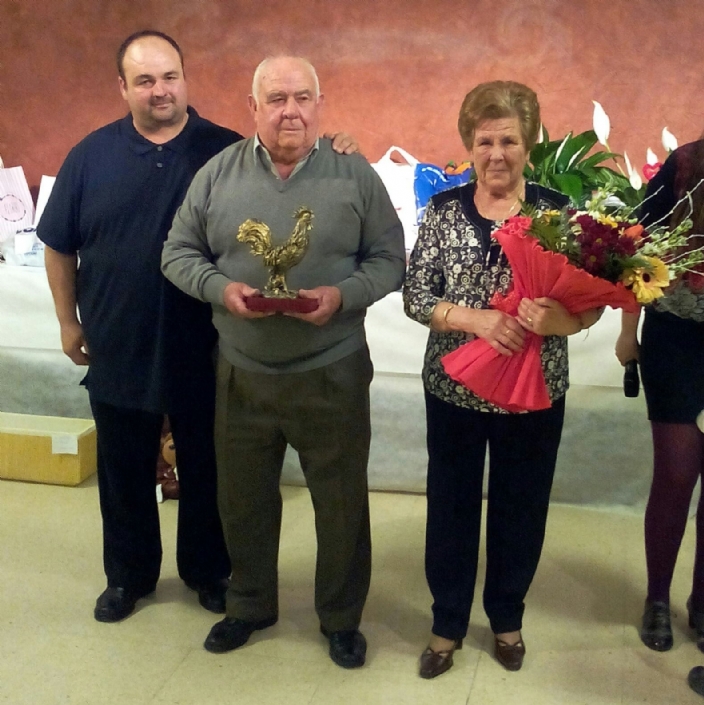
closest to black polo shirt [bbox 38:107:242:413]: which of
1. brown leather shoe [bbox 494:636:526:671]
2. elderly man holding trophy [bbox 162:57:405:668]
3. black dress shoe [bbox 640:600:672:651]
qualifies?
elderly man holding trophy [bbox 162:57:405:668]

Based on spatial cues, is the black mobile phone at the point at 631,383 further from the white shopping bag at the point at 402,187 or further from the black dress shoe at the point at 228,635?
the white shopping bag at the point at 402,187

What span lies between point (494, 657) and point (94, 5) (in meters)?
3.06

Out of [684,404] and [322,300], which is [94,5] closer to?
[322,300]

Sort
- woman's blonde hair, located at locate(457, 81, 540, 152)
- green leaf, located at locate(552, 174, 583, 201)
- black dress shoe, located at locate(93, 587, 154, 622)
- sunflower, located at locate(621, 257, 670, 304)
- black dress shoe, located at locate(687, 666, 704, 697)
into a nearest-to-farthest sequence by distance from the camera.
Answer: sunflower, located at locate(621, 257, 670, 304) < woman's blonde hair, located at locate(457, 81, 540, 152) < black dress shoe, located at locate(687, 666, 704, 697) < black dress shoe, located at locate(93, 587, 154, 622) < green leaf, located at locate(552, 174, 583, 201)

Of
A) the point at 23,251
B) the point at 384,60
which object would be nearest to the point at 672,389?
the point at 384,60

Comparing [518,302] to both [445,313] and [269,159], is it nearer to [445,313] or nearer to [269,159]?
[445,313]

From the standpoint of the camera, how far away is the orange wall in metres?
3.12

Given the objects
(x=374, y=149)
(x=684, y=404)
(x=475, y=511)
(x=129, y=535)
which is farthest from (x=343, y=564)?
(x=374, y=149)

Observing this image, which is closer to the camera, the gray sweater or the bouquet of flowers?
the bouquet of flowers

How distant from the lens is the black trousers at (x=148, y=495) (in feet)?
6.83

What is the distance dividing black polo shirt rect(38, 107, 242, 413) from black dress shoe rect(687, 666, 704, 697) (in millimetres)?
1339

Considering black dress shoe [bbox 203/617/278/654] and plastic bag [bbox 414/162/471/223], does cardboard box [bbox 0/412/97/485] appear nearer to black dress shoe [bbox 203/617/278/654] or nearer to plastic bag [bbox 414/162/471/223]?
black dress shoe [bbox 203/617/278/654]

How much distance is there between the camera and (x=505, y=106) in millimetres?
1644

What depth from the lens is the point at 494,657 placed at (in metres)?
2.02
